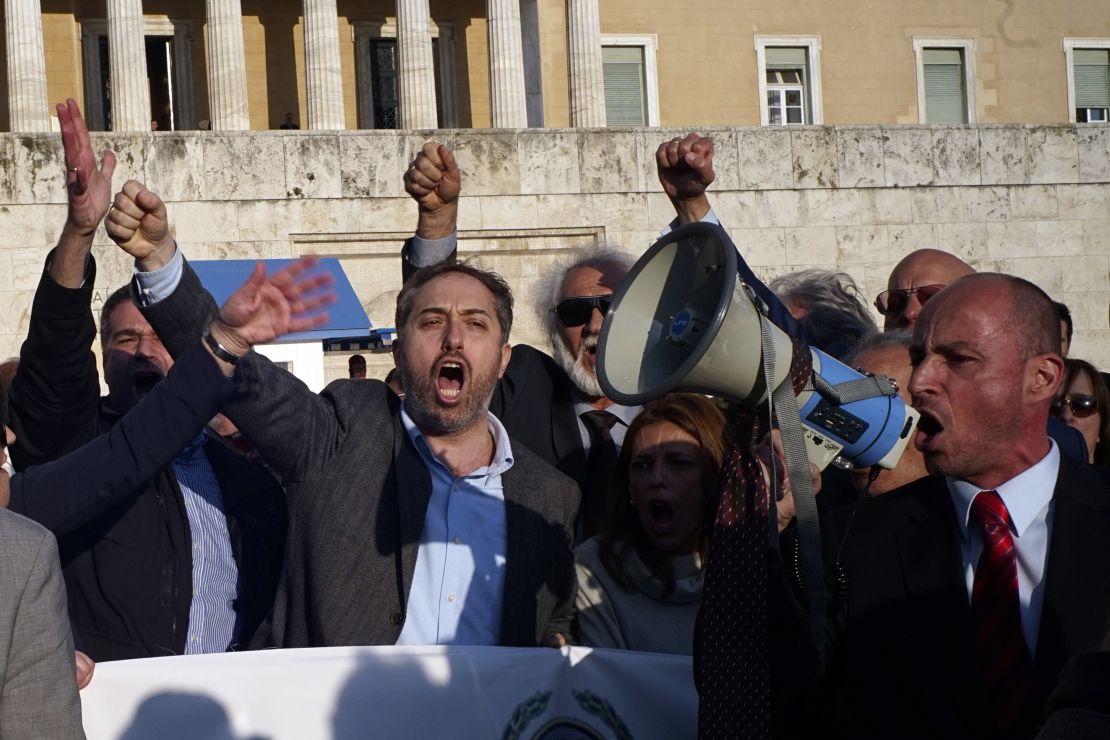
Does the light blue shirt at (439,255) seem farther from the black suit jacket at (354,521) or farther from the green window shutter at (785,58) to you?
the green window shutter at (785,58)

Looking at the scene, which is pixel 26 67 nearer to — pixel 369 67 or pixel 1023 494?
pixel 369 67

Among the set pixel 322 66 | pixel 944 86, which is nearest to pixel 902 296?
pixel 322 66

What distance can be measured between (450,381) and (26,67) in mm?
27820

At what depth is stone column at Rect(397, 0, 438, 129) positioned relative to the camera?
30766mm

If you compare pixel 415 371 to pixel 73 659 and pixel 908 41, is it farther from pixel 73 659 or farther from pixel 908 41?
pixel 908 41

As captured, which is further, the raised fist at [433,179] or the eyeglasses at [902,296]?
the eyeglasses at [902,296]

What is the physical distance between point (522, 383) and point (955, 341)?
180cm

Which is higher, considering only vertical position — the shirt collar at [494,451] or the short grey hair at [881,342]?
the short grey hair at [881,342]

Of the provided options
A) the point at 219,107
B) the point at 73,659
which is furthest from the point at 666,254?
the point at 219,107

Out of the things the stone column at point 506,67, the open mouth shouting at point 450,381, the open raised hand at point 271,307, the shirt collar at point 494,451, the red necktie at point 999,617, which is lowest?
the red necktie at point 999,617

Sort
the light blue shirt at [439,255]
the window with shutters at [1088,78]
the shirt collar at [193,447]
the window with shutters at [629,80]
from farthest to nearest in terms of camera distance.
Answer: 1. the window with shutters at [1088,78]
2. the window with shutters at [629,80]
3. the light blue shirt at [439,255]
4. the shirt collar at [193,447]

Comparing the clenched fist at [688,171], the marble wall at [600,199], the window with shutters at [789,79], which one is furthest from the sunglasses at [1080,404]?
the window with shutters at [789,79]

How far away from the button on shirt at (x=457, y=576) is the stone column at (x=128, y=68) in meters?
26.0

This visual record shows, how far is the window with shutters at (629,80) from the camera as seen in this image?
35.2m
